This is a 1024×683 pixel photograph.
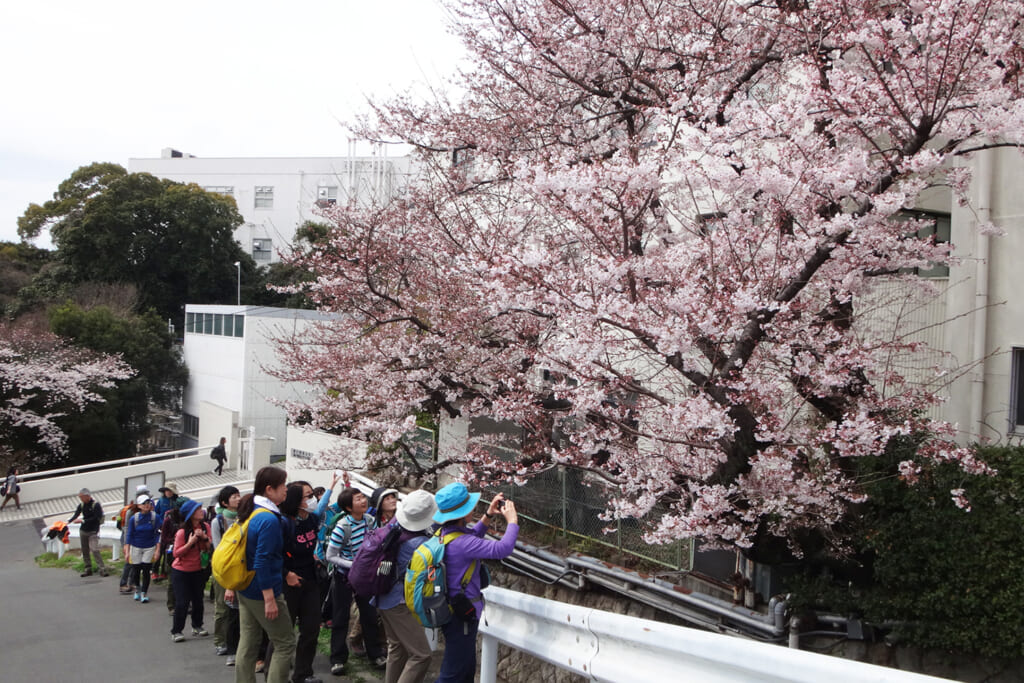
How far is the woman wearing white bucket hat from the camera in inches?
194

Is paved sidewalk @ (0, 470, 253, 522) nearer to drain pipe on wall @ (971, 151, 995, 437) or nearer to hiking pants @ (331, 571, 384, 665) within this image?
hiking pants @ (331, 571, 384, 665)

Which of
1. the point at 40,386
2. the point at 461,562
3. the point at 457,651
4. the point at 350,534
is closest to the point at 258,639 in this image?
the point at 350,534

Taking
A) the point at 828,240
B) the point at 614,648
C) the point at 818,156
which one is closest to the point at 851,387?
the point at 828,240

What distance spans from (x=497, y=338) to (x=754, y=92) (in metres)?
4.60

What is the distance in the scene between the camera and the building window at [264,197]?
2218 inches

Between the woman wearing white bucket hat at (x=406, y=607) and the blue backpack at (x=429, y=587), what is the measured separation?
31cm

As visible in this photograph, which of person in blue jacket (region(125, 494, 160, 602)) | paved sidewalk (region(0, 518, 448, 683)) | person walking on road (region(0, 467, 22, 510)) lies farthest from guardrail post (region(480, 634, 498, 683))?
person walking on road (region(0, 467, 22, 510))

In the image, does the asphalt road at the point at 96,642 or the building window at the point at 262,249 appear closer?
the asphalt road at the point at 96,642

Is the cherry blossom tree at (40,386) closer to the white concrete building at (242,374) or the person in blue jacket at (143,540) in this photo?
the white concrete building at (242,374)

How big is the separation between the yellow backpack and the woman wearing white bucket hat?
3.14ft

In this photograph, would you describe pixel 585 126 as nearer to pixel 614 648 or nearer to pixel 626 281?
pixel 626 281

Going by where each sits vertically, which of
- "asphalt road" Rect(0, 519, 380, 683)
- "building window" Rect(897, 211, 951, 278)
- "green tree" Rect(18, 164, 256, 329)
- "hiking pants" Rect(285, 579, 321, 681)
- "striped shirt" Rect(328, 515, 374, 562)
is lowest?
"asphalt road" Rect(0, 519, 380, 683)

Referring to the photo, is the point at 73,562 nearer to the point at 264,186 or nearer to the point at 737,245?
the point at 737,245

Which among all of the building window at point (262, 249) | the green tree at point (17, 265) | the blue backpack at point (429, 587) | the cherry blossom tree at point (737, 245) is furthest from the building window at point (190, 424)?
the blue backpack at point (429, 587)
